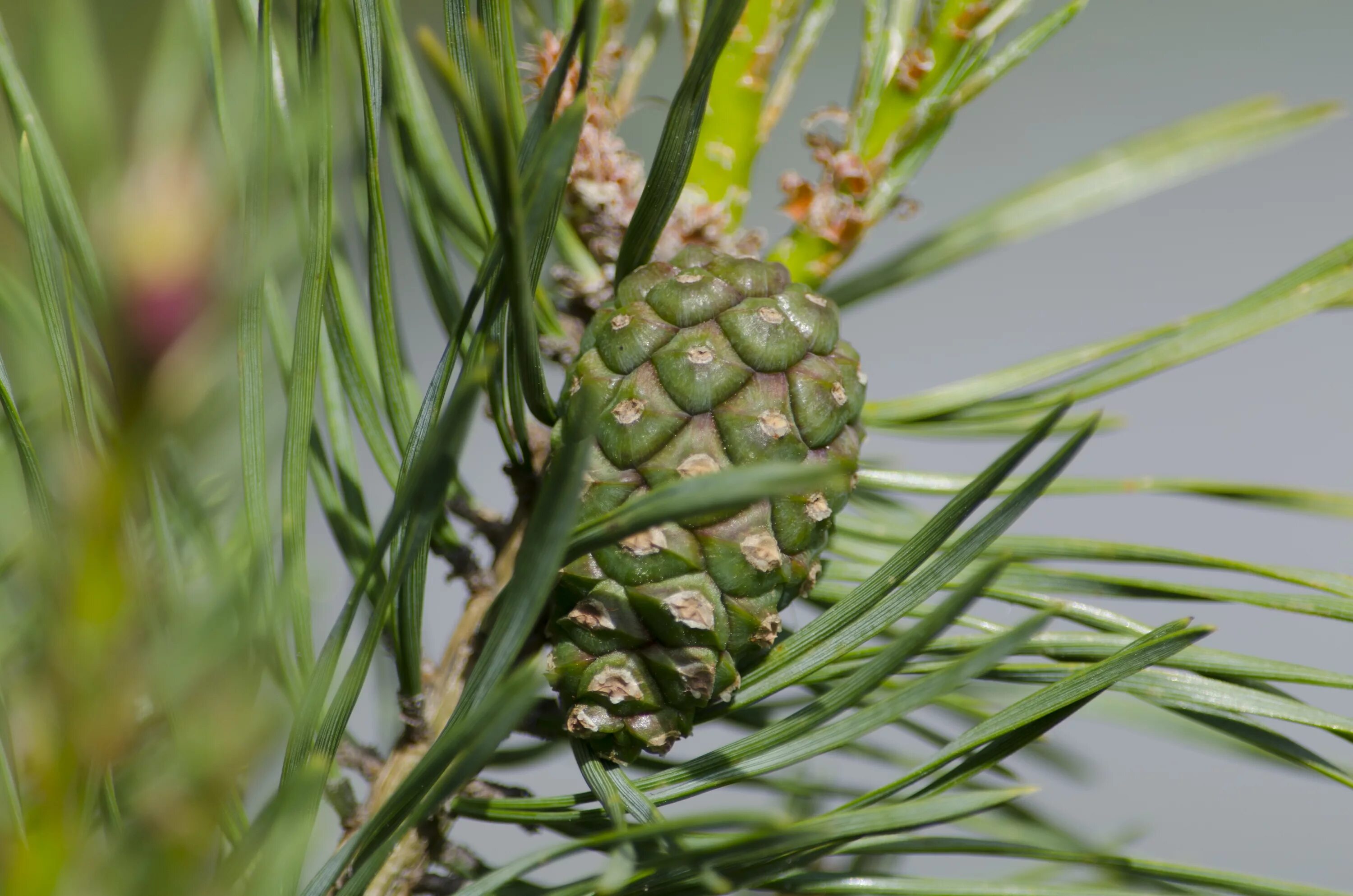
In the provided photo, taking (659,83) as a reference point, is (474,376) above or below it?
below

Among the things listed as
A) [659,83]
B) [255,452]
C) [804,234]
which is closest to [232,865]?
[255,452]

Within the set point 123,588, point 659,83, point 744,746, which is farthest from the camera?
point 659,83

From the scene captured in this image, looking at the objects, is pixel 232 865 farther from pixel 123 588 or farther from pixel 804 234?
pixel 804 234

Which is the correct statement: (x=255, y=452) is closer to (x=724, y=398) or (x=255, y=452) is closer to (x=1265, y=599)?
(x=724, y=398)

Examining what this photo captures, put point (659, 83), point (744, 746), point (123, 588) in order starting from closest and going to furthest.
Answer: point (123, 588) → point (744, 746) → point (659, 83)

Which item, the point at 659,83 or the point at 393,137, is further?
the point at 659,83

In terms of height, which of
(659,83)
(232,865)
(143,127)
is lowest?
(232,865)
